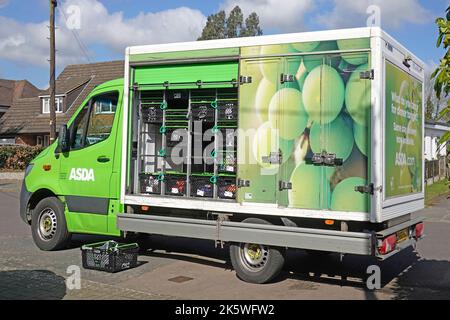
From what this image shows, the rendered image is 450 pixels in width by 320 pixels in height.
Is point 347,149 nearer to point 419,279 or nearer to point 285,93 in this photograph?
point 285,93

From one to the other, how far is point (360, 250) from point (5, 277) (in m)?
4.70

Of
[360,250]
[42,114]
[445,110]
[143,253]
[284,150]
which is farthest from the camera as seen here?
[42,114]

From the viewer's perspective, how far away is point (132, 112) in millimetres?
8023

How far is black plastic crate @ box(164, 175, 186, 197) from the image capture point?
772cm

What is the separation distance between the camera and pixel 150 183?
7977 mm

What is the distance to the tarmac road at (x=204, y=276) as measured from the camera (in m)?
6.54

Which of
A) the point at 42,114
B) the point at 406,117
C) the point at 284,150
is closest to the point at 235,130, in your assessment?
the point at 284,150

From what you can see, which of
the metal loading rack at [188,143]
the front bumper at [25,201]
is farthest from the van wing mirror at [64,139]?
the metal loading rack at [188,143]

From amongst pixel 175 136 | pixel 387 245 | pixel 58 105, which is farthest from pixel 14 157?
pixel 387 245

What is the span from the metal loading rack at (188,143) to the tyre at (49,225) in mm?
1699

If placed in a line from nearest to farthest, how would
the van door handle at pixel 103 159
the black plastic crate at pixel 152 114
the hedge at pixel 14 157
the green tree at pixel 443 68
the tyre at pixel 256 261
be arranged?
the green tree at pixel 443 68
the tyre at pixel 256 261
the black plastic crate at pixel 152 114
the van door handle at pixel 103 159
the hedge at pixel 14 157

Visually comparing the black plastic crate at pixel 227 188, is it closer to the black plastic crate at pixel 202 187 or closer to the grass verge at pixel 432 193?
the black plastic crate at pixel 202 187

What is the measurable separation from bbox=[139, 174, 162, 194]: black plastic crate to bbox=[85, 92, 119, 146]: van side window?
3.34ft

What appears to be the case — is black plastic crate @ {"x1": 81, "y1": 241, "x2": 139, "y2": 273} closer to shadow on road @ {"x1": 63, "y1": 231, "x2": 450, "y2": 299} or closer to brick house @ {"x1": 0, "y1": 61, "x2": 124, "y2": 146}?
shadow on road @ {"x1": 63, "y1": 231, "x2": 450, "y2": 299}
